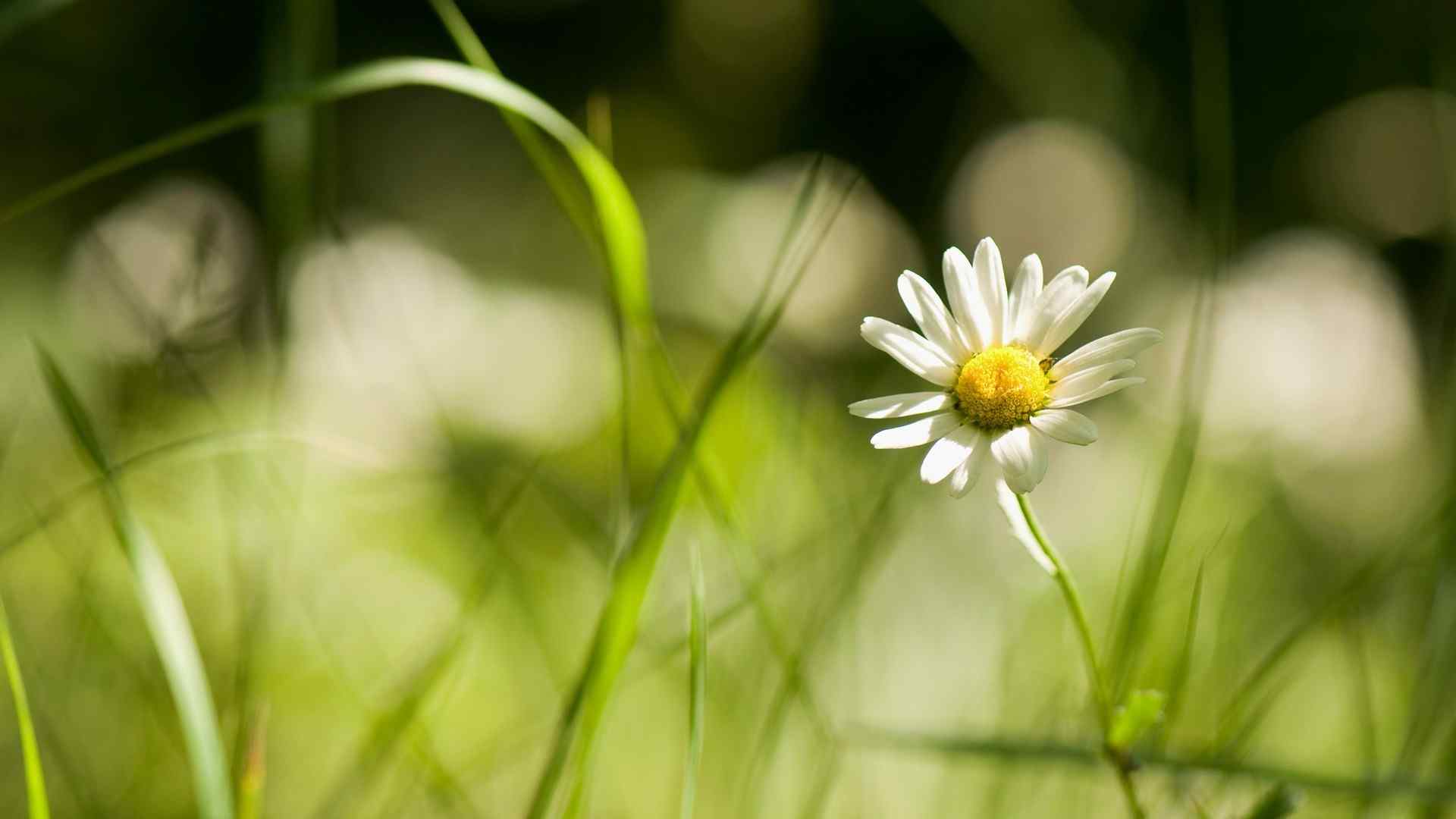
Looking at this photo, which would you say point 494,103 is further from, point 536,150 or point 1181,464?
point 1181,464

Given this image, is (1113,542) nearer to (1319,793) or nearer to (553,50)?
(1319,793)

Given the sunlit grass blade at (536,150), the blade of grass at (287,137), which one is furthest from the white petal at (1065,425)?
the blade of grass at (287,137)

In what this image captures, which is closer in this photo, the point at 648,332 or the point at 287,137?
the point at 648,332

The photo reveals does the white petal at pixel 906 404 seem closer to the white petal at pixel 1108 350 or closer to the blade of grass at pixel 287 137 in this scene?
the white petal at pixel 1108 350

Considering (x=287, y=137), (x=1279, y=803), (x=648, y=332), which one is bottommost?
(x=1279, y=803)

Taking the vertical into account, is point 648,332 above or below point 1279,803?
above

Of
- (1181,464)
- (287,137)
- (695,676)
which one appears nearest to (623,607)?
(695,676)

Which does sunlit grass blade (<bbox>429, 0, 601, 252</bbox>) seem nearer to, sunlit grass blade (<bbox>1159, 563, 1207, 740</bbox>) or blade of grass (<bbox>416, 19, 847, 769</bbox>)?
blade of grass (<bbox>416, 19, 847, 769</bbox>)
